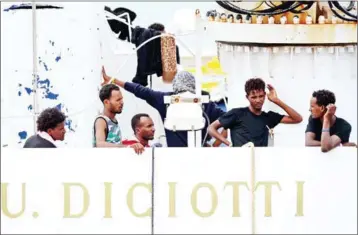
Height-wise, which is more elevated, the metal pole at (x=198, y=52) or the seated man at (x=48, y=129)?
the metal pole at (x=198, y=52)

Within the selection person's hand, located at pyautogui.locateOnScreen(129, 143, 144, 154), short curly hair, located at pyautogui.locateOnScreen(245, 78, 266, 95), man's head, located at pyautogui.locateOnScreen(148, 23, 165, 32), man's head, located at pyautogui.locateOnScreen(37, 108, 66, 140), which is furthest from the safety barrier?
man's head, located at pyautogui.locateOnScreen(148, 23, 165, 32)

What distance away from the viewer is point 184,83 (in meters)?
6.97

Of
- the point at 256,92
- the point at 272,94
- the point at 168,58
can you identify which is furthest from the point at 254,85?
the point at 168,58

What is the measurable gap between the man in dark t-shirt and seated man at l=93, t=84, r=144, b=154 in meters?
0.61

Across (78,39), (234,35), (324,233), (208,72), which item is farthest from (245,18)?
(208,72)

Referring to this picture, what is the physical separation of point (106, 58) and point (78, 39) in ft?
2.64

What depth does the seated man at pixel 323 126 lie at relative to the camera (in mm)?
6344

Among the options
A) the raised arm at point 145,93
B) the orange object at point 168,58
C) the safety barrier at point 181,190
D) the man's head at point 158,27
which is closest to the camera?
the safety barrier at point 181,190

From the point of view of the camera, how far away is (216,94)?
9.63 m

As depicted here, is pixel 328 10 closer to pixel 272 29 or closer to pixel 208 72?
pixel 272 29

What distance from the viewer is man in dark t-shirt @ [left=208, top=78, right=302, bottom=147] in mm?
6812

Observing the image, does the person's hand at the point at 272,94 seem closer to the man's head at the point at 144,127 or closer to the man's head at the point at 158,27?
the man's head at the point at 144,127

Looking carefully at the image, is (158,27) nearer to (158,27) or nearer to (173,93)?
(158,27)

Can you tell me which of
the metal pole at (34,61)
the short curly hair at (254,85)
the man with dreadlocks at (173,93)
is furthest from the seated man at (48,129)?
the short curly hair at (254,85)
